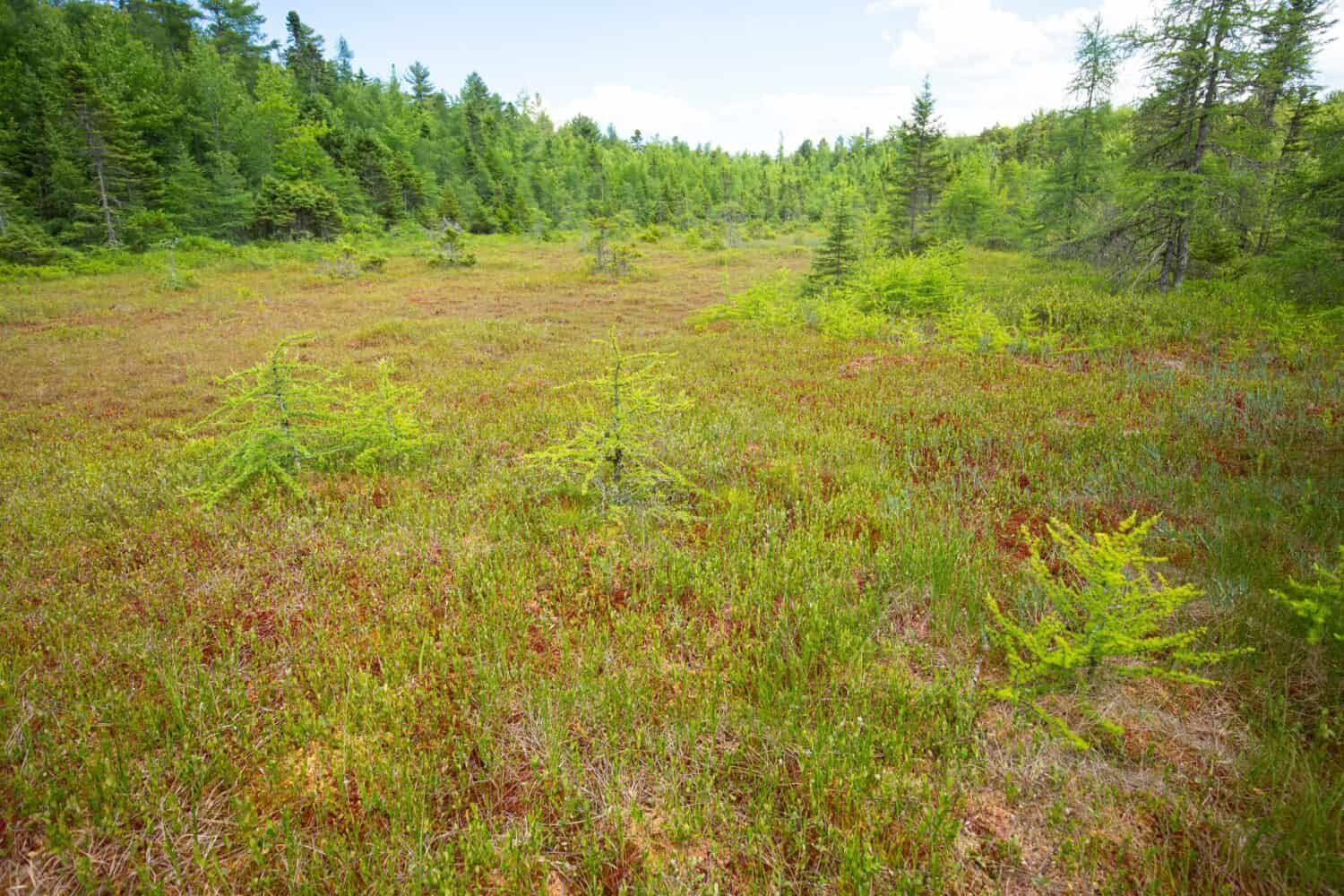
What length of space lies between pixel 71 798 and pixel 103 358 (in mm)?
16394

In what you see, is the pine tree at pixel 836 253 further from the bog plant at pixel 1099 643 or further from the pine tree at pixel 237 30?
the pine tree at pixel 237 30

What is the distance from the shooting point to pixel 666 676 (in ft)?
10.7

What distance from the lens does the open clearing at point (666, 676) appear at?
225 centimetres

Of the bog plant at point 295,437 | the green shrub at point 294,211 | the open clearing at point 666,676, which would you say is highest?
the green shrub at point 294,211

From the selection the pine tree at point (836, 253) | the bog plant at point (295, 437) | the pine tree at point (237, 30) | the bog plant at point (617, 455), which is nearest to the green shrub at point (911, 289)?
the pine tree at point (836, 253)

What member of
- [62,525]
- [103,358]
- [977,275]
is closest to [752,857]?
[62,525]

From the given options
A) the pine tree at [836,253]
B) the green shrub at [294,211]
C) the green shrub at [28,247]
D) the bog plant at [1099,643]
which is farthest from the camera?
the green shrub at [294,211]

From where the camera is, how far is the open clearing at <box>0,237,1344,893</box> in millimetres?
2250

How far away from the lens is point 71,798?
7.83 ft

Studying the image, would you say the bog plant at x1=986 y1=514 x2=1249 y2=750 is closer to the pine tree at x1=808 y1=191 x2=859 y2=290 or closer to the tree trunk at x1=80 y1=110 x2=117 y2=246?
the pine tree at x1=808 y1=191 x2=859 y2=290

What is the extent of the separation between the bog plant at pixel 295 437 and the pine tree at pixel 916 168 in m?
26.5

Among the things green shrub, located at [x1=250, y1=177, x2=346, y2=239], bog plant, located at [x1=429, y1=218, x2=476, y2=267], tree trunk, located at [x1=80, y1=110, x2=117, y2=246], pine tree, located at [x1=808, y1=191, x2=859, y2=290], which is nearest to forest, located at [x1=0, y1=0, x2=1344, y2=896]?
pine tree, located at [x1=808, y1=191, x2=859, y2=290]

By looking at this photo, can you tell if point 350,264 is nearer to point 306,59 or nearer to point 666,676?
point 666,676

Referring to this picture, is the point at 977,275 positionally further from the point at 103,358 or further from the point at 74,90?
the point at 74,90
